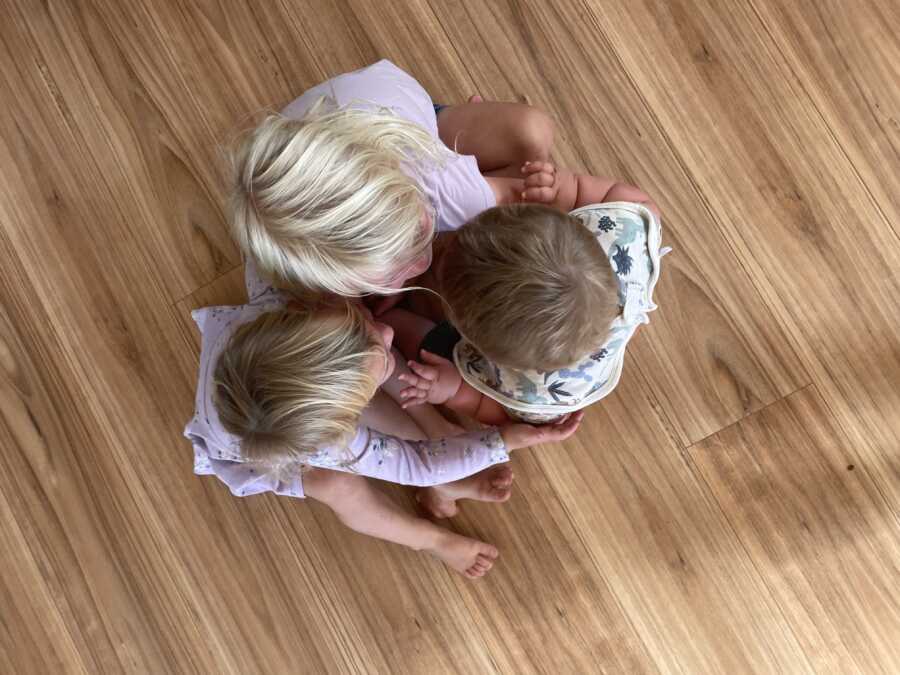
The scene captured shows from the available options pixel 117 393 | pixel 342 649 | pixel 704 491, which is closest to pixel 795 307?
pixel 704 491

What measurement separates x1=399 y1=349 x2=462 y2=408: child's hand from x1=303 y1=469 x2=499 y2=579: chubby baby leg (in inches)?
5.6

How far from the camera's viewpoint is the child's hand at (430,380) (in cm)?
77

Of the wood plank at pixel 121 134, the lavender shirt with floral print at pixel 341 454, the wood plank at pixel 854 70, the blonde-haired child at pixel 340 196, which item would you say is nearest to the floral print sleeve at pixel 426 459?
the lavender shirt with floral print at pixel 341 454

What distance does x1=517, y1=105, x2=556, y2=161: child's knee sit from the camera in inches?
33.4

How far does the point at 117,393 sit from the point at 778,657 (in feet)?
3.10

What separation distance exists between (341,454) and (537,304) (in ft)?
1.02

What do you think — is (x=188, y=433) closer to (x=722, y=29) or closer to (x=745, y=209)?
(x=745, y=209)

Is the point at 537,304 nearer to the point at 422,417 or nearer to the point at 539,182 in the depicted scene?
the point at 539,182

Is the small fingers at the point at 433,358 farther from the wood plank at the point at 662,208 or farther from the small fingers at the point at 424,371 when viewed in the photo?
the wood plank at the point at 662,208

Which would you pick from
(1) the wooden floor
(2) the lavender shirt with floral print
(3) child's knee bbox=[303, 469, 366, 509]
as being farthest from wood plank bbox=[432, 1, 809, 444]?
(3) child's knee bbox=[303, 469, 366, 509]

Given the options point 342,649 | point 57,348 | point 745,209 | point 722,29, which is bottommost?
point 342,649

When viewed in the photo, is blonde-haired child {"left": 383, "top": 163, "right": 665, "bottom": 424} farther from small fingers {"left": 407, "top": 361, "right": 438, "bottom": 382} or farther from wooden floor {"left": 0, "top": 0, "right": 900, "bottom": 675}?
wooden floor {"left": 0, "top": 0, "right": 900, "bottom": 675}

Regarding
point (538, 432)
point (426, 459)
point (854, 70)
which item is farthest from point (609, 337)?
point (854, 70)

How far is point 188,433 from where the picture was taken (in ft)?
2.59
